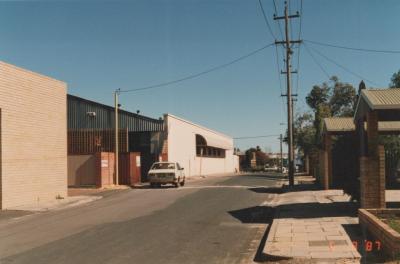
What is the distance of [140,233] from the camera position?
13.6 metres

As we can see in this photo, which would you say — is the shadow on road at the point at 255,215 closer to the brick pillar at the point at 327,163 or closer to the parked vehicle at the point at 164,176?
the brick pillar at the point at 327,163

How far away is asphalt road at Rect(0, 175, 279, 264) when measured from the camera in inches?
417

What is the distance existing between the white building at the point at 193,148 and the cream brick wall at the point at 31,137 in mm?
19537

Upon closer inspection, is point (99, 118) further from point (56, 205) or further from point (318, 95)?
point (318, 95)

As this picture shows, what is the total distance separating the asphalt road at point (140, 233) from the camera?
1060 cm

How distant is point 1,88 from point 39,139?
132 inches

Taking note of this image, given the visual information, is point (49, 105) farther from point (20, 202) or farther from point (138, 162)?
point (138, 162)

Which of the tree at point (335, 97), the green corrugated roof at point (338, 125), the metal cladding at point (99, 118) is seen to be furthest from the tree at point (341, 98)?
the green corrugated roof at point (338, 125)

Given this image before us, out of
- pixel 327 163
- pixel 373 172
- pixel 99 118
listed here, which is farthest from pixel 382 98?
pixel 99 118

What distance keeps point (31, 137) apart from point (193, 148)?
34.8 metres

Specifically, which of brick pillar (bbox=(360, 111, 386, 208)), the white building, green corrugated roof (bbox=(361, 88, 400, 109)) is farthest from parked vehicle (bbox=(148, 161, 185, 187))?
brick pillar (bbox=(360, 111, 386, 208))

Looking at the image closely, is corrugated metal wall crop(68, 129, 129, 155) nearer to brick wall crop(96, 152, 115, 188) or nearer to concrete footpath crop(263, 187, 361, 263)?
brick wall crop(96, 152, 115, 188)

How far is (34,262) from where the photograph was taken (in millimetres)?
9992

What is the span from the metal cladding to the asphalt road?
20.9 meters
